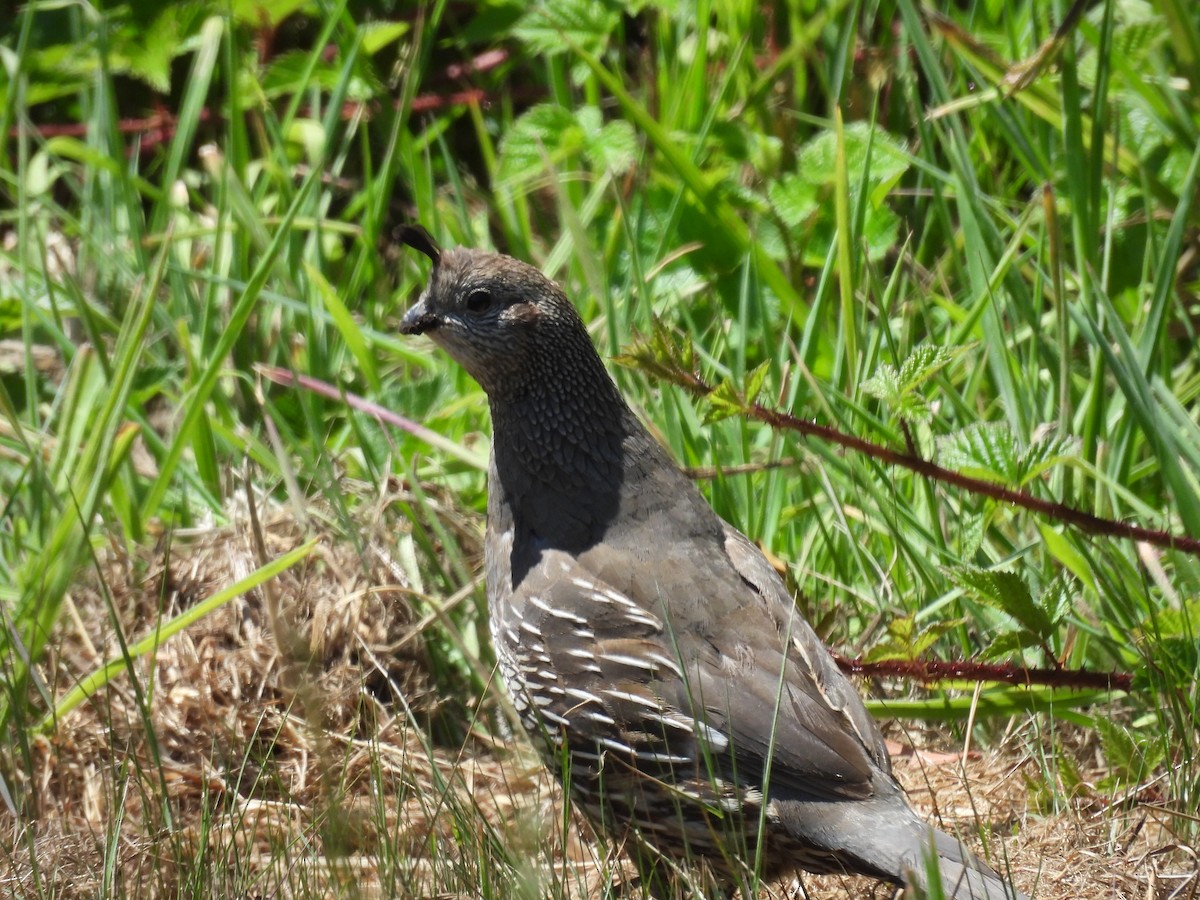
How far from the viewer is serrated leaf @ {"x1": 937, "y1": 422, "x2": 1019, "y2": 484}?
2844mm

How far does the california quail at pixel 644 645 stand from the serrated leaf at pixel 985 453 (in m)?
0.47

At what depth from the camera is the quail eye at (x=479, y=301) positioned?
3.25 metres

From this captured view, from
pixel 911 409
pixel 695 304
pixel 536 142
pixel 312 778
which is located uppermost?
pixel 536 142

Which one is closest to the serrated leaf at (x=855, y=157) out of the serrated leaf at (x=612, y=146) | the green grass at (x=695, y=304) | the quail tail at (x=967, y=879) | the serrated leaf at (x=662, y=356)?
the green grass at (x=695, y=304)

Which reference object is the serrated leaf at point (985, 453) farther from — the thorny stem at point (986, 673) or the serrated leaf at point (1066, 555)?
the thorny stem at point (986, 673)

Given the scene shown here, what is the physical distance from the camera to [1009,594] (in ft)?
9.19

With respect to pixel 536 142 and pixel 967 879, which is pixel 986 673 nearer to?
pixel 967 879

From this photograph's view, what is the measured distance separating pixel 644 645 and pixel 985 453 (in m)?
0.80

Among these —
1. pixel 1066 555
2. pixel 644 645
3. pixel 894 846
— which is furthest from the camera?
pixel 1066 555

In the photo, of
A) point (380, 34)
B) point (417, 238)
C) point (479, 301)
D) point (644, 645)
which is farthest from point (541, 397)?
point (380, 34)

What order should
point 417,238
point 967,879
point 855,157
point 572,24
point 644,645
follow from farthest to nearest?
1. point 572,24
2. point 855,157
3. point 417,238
4. point 644,645
5. point 967,879

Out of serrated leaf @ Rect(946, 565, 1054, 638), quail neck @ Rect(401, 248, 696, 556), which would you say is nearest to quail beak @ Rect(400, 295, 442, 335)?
quail neck @ Rect(401, 248, 696, 556)

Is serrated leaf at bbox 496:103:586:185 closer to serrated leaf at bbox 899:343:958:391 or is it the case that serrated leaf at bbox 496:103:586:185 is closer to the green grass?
the green grass

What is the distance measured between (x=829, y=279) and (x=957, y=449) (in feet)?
2.61
